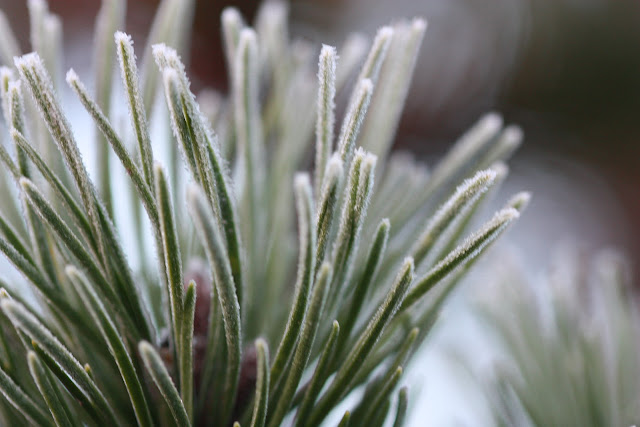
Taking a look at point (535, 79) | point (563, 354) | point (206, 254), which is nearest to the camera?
point (206, 254)

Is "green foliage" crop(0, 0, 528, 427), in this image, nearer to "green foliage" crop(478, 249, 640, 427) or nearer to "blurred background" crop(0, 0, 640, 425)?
Result: "green foliage" crop(478, 249, 640, 427)

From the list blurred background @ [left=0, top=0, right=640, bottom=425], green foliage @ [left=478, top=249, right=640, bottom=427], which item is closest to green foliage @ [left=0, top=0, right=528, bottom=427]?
green foliage @ [left=478, top=249, right=640, bottom=427]

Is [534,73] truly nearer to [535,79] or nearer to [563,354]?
[535,79]

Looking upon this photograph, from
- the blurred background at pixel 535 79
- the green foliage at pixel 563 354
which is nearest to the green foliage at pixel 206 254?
the green foliage at pixel 563 354

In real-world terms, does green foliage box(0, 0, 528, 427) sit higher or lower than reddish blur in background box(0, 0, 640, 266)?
lower

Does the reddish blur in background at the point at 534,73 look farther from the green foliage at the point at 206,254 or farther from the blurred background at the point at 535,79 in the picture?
the green foliage at the point at 206,254

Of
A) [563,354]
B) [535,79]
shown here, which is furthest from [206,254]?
[535,79]

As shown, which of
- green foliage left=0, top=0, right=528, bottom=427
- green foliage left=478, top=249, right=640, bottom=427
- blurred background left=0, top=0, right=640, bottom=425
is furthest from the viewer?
blurred background left=0, top=0, right=640, bottom=425
